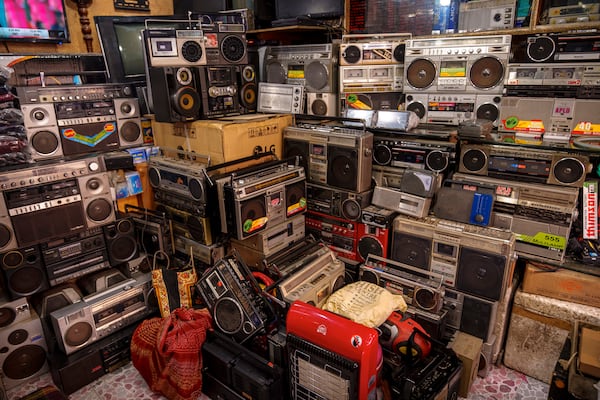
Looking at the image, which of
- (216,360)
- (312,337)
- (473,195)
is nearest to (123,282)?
(216,360)

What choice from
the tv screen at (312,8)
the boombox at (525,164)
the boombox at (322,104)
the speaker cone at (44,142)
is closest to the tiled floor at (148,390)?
the boombox at (525,164)

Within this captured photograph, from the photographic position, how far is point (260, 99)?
3.01 m

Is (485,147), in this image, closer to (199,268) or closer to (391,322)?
(391,322)

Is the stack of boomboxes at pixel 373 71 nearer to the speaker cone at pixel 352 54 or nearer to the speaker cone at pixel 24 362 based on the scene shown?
the speaker cone at pixel 352 54

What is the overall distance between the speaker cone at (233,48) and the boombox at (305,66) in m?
0.47

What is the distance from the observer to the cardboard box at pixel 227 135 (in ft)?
8.26

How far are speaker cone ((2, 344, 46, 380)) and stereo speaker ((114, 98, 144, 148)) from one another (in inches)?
53.0

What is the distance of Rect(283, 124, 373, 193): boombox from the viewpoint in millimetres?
2521

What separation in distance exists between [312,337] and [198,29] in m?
2.05

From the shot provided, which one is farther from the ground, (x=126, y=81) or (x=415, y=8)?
(x=415, y=8)

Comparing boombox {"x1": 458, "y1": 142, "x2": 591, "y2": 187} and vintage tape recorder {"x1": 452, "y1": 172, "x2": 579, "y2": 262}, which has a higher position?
boombox {"x1": 458, "y1": 142, "x2": 591, "y2": 187}

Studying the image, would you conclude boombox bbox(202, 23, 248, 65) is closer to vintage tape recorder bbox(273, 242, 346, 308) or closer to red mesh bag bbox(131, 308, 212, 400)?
vintage tape recorder bbox(273, 242, 346, 308)

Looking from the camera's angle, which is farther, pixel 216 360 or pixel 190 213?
pixel 190 213

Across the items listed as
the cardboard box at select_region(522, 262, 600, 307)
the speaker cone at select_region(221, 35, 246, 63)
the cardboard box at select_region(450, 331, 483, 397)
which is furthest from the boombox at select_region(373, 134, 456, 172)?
the speaker cone at select_region(221, 35, 246, 63)
